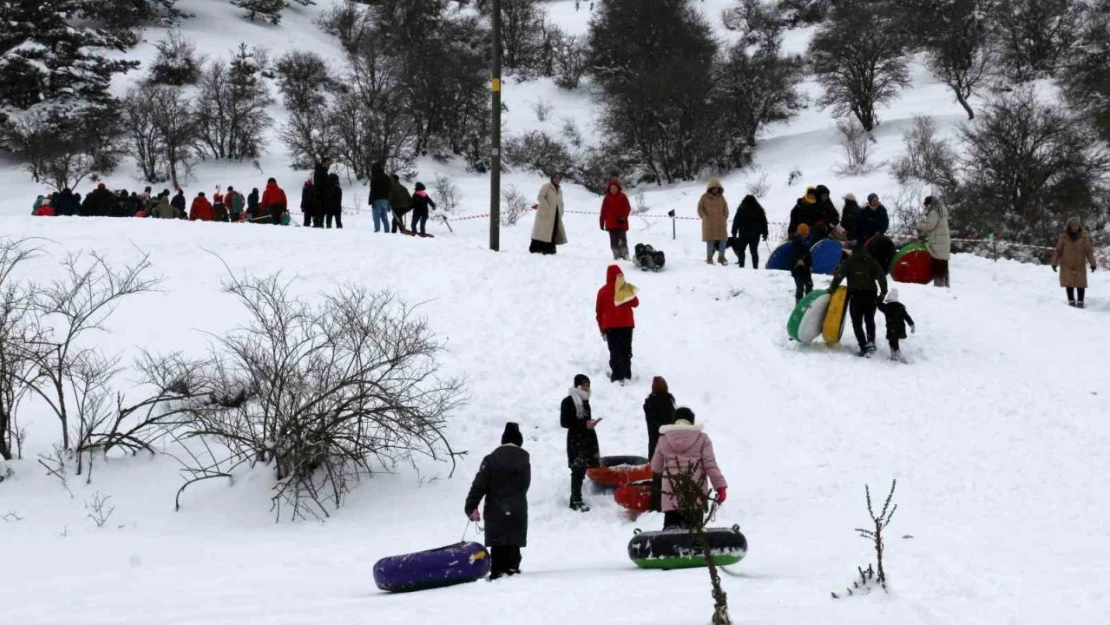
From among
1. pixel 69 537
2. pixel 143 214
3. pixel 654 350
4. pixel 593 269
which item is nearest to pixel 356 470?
pixel 69 537

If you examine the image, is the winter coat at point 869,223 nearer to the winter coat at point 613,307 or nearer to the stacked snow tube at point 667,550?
the winter coat at point 613,307

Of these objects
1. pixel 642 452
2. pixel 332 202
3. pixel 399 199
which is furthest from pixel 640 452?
pixel 332 202

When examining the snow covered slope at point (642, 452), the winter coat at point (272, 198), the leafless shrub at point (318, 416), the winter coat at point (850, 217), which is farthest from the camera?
the winter coat at point (272, 198)

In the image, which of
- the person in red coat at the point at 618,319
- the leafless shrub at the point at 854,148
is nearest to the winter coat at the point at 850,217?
the person in red coat at the point at 618,319

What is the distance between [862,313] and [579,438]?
522 centimetres

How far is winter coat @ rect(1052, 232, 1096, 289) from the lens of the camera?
15203mm

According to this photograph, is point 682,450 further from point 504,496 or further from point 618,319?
point 618,319

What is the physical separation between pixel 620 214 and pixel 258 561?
9803mm

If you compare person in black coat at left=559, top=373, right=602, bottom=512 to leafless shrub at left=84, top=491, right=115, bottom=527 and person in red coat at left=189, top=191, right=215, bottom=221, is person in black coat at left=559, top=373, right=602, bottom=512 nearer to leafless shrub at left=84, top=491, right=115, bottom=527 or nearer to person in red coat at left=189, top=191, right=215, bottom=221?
leafless shrub at left=84, top=491, right=115, bottom=527

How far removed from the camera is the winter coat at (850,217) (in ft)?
53.2

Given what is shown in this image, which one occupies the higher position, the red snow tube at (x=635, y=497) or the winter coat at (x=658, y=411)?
the winter coat at (x=658, y=411)

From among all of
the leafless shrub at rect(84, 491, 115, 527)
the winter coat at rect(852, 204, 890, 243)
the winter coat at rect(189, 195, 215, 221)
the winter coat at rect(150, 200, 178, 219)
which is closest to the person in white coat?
the winter coat at rect(852, 204, 890, 243)

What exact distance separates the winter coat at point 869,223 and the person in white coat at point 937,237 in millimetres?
637

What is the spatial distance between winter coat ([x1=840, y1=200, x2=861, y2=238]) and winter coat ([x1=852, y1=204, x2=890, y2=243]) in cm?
11
